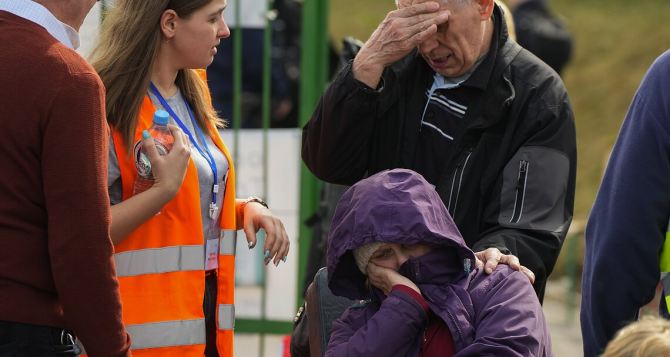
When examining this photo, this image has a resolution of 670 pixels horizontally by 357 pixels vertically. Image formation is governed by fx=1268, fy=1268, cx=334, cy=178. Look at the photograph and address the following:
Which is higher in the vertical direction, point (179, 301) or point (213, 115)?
point (213, 115)

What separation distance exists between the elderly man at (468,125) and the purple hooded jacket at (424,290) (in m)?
0.41

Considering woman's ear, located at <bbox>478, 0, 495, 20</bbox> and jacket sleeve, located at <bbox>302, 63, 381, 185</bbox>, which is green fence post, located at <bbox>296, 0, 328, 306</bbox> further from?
woman's ear, located at <bbox>478, 0, 495, 20</bbox>

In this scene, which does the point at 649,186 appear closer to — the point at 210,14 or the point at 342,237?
the point at 342,237

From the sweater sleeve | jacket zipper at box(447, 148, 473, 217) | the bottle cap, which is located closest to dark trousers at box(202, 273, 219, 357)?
the bottle cap

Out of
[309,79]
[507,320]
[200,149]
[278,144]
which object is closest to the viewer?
[507,320]

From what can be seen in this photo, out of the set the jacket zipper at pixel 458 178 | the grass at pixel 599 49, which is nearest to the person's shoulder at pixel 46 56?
the jacket zipper at pixel 458 178

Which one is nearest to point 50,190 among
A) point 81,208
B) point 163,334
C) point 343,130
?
point 81,208

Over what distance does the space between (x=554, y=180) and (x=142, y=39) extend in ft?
4.24

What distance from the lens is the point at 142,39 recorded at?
3.73m

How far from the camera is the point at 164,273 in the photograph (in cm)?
369

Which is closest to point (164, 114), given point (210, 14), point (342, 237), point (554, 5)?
point (210, 14)

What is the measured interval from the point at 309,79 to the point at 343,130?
2.11 metres

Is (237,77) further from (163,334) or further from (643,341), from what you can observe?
(643,341)

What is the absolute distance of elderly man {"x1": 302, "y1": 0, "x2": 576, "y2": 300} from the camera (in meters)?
3.77
